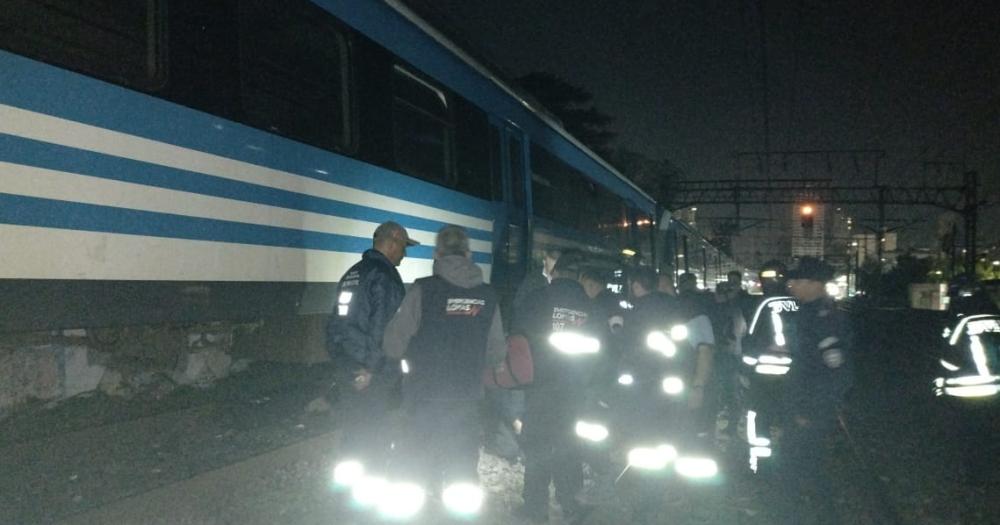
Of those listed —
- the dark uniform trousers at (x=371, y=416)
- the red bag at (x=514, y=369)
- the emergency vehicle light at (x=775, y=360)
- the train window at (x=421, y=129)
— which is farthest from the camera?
the train window at (x=421, y=129)

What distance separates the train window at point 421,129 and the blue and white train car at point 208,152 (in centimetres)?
3

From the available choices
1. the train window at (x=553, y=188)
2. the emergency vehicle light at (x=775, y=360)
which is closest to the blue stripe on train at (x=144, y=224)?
the emergency vehicle light at (x=775, y=360)

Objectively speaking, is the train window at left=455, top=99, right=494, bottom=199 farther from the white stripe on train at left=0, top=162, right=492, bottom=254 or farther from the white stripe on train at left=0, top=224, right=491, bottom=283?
the white stripe on train at left=0, top=224, right=491, bottom=283

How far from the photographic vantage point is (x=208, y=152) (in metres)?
5.20

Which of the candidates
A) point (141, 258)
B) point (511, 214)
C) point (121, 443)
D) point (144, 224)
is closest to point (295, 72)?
point (144, 224)

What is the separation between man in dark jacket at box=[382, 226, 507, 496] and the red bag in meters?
0.31

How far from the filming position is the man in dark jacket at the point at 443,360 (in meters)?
4.70

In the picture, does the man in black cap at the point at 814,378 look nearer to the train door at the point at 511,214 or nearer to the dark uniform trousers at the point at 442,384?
the dark uniform trousers at the point at 442,384

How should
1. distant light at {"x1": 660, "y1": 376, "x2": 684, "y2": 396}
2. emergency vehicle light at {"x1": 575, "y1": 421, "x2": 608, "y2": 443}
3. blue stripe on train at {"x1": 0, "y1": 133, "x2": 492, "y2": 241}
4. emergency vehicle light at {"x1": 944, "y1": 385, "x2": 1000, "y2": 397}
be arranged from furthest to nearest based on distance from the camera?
emergency vehicle light at {"x1": 944, "y1": 385, "x2": 1000, "y2": 397}, distant light at {"x1": 660, "y1": 376, "x2": 684, "y2": 396}, emergency vehicle light at {"x1": 575, "y1": 421, "x2": 608, "y2": 443}, blue stripe on train at {"x1": 0, "y1": 133, "x2": 492, "y2": 241}

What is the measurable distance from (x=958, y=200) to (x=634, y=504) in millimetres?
39049

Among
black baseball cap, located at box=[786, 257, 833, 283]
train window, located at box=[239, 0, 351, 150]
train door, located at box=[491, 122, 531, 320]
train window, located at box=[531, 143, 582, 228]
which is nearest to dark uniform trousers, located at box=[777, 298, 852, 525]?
black baseball cap, located at box=[786, 257, 833, 283]

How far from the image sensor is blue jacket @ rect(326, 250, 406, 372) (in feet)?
15.5

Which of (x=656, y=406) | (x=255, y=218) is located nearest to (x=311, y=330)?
(x=255, y=218)

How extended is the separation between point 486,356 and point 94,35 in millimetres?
2737
